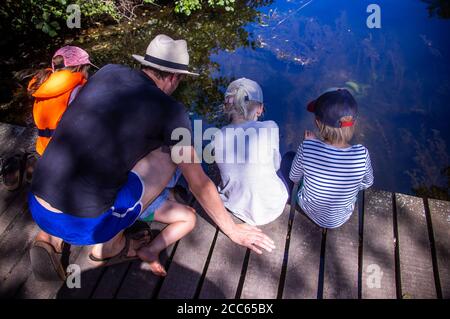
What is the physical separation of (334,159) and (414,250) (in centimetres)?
88

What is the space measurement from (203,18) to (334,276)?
4811mm

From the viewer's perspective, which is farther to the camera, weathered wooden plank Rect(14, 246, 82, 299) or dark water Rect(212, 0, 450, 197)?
dark water Rect(212, 0, 450, 197)

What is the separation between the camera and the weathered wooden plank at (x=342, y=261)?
198 cm

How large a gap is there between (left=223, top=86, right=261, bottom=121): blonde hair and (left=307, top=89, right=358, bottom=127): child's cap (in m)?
0.42

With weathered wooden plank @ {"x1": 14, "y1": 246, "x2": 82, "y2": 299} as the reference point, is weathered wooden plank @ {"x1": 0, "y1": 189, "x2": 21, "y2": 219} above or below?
above

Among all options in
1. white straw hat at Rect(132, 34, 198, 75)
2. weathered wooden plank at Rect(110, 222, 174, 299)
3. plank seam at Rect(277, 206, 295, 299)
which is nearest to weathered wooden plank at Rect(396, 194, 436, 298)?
plank seam at Rect(277, 206, 295, 299)

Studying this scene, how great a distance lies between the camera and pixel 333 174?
6.31 ft

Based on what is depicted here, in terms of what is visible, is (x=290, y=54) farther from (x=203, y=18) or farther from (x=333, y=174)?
(x=333, y=174)

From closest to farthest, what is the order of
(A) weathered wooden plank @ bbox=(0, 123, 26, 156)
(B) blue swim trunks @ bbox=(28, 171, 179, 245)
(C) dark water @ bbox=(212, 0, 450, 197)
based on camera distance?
(B) blue swim trunks @ bbox=(28, 171, 179, 245), (A) weathered wooden plank @ bbox=(0, 123, 26, 156), (C) dark water @ bbox=(212, 0, 450, 197)

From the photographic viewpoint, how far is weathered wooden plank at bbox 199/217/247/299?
77.9 inches

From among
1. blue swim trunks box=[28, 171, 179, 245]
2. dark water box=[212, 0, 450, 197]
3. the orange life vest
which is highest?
the orange life vest

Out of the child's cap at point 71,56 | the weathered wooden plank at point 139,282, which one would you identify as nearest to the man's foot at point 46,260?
the weathered wooden plank at point 139,282

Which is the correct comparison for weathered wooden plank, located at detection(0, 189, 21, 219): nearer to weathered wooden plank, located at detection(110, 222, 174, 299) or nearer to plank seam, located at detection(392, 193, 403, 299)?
weathered wooden plank, located at detection(110, 222, 174, 299)

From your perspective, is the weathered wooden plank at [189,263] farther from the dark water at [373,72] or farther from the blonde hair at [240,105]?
the dark water at [373,72]
